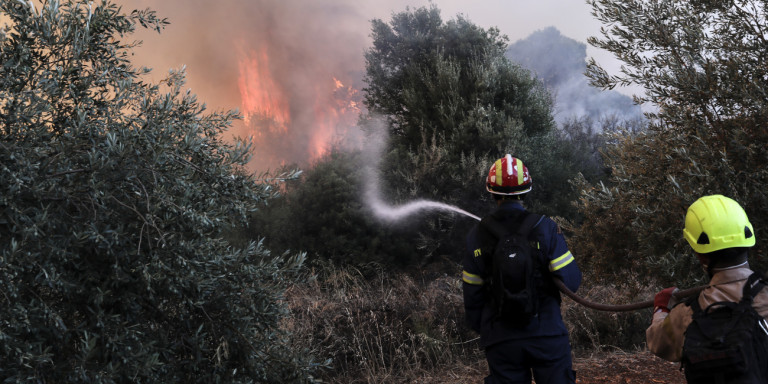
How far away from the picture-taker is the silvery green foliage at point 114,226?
152 inches

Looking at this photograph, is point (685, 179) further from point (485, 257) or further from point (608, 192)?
point (485, 257)

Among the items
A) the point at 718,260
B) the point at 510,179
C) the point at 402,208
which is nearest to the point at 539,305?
the point at 510,179

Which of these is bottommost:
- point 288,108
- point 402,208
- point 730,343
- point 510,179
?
point 730,343

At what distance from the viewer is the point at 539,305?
3.48 metres

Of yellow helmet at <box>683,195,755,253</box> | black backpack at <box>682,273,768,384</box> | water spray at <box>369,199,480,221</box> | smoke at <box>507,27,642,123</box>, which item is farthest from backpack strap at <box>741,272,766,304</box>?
smoke at <box>507,27,642,123</box>

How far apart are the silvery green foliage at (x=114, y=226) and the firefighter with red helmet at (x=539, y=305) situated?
2020mm

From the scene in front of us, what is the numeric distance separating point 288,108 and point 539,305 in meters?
26.2

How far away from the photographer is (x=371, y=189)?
1510cm

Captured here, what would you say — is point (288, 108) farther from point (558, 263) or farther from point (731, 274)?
point (731, 274)

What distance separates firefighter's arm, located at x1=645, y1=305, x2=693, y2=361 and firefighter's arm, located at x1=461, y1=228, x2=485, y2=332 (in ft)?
3.87

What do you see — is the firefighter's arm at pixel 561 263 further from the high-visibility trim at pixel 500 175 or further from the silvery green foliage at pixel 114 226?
the silvery green foliage at pixel 114 226

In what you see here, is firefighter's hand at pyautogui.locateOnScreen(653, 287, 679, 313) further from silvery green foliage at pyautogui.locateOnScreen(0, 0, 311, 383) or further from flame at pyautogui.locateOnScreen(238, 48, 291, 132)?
flame at pyautogui.locateOnScreen(238, 48, 291, 132)

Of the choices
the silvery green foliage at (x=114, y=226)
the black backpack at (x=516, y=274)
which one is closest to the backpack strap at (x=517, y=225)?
the black backpack at (x=516, y=274)

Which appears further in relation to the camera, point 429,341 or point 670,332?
point 429,341
